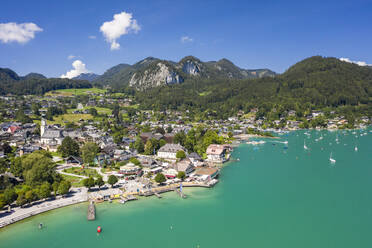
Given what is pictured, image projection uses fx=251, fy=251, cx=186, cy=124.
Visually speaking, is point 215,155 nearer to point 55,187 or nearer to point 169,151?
point 169,151

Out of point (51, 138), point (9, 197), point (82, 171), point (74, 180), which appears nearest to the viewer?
point (9, 197)

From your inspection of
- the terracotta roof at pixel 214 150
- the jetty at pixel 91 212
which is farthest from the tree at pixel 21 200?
the terracotta roof at pixel 214 150

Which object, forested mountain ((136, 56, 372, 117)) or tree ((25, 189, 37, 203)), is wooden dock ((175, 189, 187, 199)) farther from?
forested mountain ((136, 56, 372, 117))

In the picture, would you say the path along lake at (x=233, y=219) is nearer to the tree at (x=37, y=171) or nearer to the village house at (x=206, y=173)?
the village house at (x=206, y=173)

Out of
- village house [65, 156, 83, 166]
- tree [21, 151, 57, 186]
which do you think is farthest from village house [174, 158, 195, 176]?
village house [65, 156, 83, 166]

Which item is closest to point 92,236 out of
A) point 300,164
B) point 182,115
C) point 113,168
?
point 113,168

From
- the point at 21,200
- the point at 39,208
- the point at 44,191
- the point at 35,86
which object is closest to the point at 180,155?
the point at 44,191
